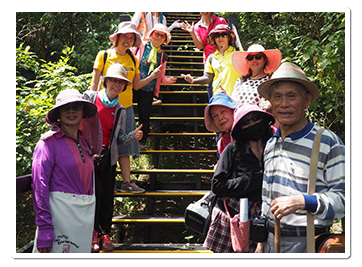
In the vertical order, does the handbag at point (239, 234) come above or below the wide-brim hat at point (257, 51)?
below

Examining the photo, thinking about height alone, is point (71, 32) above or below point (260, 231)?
above

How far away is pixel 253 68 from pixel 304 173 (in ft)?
6.73

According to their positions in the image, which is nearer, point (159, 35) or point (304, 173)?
point (304, 173)

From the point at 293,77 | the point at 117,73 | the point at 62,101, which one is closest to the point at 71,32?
the point at 117,73

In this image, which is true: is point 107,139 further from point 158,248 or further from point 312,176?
point 312,176

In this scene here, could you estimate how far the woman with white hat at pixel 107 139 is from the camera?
349cm

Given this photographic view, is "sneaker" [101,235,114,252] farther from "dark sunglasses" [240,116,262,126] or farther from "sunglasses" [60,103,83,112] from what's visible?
"dark sunglasses" [240,116,262,126]

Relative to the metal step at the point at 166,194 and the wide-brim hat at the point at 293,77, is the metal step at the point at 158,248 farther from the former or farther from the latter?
the wide-brim hat at the point at 293,77

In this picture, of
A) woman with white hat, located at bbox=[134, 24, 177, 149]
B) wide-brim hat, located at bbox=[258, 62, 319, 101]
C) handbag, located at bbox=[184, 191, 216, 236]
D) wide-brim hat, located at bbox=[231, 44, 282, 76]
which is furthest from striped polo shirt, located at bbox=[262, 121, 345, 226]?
woman with white hat, located at bbox=[134, 24, 177, 149]

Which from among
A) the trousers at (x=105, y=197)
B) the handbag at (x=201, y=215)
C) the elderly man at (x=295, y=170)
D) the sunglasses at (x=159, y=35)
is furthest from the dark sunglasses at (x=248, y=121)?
the sunglasses at (x=159, y=35)

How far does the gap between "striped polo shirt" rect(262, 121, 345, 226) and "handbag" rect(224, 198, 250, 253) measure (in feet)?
1.25

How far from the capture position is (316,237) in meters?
1.89
